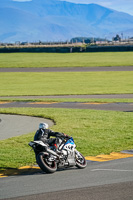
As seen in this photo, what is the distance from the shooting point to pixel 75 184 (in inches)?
519

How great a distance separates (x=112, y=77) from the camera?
6712 centimetres

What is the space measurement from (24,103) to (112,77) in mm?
30002

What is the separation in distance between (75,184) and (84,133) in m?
9.88

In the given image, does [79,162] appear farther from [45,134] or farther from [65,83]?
[65,83]

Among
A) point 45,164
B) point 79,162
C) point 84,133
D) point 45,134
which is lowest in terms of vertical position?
point 84,133

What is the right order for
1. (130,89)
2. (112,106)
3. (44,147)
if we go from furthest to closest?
(130,89) < (112,106) < (44,147)

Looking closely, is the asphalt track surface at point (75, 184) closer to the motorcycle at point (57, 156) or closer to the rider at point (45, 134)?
the motorcycle at point (57, 156)

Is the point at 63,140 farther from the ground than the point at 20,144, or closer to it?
farther from the ground

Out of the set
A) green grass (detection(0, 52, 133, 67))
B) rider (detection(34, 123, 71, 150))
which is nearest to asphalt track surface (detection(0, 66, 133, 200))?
rider (detection(34, 123, 71, 150))

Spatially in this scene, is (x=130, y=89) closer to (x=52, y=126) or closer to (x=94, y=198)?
(x=52, y=126)

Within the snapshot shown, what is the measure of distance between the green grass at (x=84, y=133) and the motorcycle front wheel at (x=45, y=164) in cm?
212

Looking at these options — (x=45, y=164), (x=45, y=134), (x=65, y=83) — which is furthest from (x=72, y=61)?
(x=45, y=164)

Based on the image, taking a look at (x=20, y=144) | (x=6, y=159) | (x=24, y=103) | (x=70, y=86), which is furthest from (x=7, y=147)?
(x=70, y=86)

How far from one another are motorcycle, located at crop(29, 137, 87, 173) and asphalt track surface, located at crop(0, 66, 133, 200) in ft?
0.78
